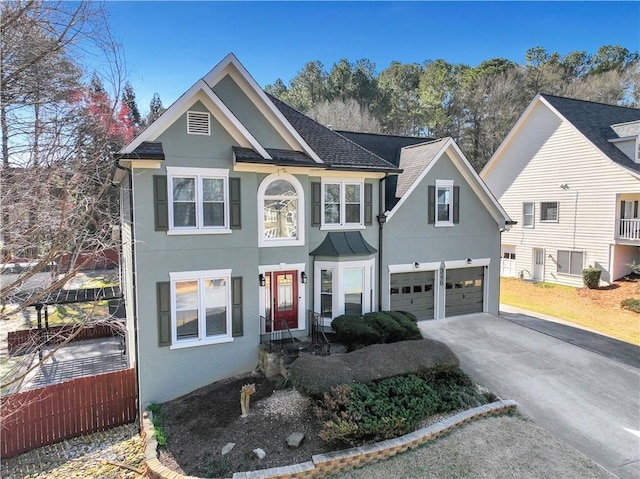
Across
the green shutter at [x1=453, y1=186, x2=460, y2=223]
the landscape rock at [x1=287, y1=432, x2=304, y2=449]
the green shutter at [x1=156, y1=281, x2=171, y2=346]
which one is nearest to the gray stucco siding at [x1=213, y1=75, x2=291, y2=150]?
the green shutter at [x1=156, y1=281, x2=171, y2=346]

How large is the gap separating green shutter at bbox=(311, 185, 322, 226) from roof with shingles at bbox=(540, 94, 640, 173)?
18792 mm

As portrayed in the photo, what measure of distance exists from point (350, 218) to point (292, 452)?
7967mm

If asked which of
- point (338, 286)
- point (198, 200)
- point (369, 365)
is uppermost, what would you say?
point (198, 200)

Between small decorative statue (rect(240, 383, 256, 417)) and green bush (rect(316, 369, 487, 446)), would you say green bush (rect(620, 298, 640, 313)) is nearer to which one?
green bush (rect(316, 369, 487, 446))

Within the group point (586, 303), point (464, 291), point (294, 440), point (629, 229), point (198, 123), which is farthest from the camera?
point (629, 229)

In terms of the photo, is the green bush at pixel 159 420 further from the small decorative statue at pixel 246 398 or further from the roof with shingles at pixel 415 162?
the roof with shingles at pixel 415 162

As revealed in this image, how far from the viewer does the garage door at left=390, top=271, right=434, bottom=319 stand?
1430 centimetres

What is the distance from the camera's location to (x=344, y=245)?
500 inches

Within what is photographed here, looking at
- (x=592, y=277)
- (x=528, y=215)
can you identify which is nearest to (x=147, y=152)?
(x=592, y=277)

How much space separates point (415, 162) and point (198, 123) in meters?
8.88

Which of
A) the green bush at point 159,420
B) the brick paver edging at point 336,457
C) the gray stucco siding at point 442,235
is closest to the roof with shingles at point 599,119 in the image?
the gray stucco siding at point 442,235

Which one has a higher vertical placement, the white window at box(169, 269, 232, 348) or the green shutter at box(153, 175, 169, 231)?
the green shutter at box(153, 175, 169, 231)

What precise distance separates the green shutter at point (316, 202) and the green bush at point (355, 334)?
3.59 meters

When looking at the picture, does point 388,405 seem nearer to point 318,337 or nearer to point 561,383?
point 318,337
